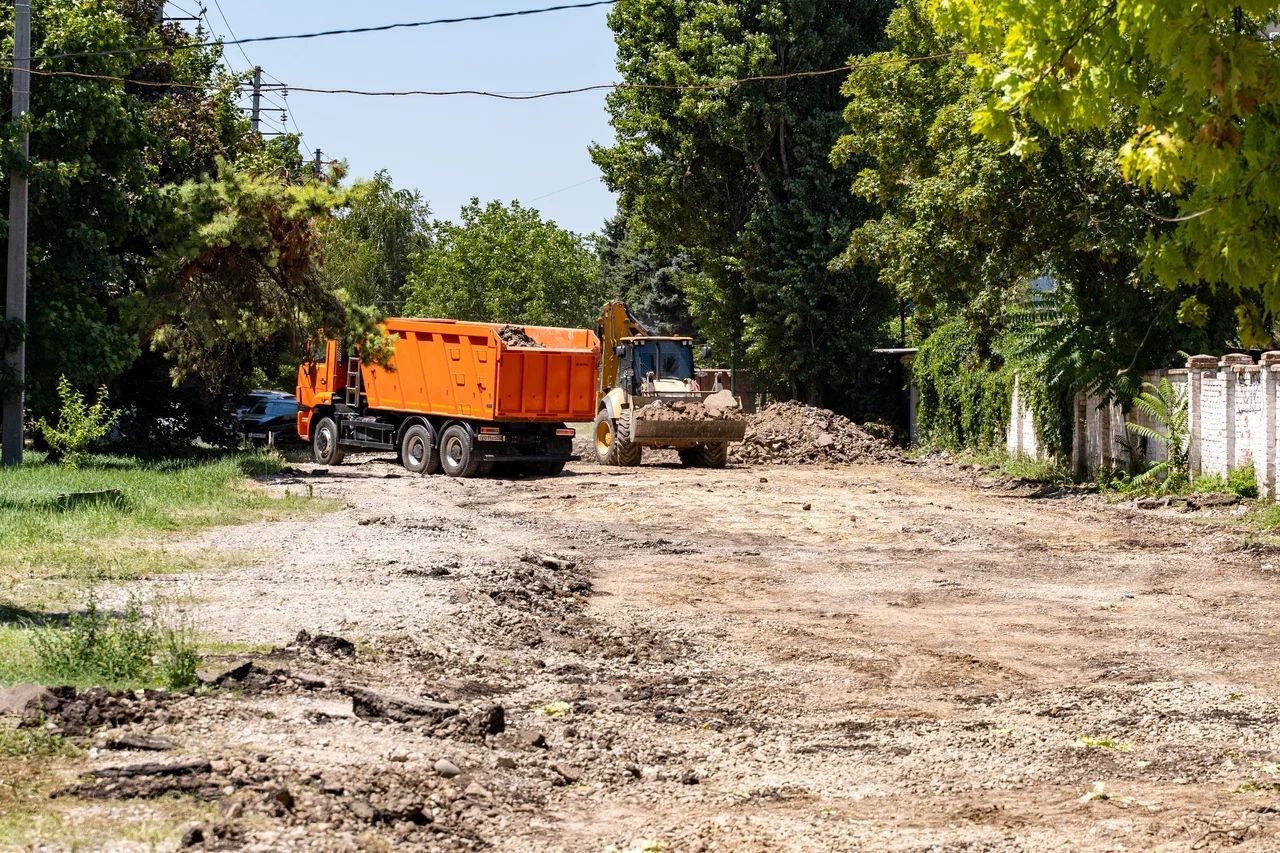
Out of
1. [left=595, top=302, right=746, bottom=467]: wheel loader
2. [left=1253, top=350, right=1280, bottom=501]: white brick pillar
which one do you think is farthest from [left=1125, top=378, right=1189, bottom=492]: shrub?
[left=595, top=302, right=746, bottom=467]: wheel loader

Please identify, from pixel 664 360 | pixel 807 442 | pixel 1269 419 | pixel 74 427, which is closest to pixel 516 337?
pixel 664 360

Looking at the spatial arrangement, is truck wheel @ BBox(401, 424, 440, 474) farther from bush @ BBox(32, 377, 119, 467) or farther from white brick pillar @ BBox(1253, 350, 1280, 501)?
white brick pillar @ BBox(1253, 350, 1280, 501)

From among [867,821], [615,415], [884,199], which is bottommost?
[867,821]

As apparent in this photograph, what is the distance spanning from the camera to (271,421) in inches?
1532

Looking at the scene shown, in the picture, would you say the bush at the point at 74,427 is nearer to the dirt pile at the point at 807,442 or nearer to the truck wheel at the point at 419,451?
the truck wheel at the point at 419,451

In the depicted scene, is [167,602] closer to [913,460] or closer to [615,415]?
[615,415]

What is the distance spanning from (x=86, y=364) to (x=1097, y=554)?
1824cm

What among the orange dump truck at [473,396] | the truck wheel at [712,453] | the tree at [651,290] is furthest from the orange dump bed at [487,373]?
the tree at [651,290]

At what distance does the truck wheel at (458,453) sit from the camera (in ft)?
93.4

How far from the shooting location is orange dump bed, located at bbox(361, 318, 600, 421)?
27.9 m

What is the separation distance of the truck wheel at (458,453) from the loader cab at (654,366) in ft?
17.9

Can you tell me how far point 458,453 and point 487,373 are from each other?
2040 millimetres

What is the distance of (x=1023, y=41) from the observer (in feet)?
24.5

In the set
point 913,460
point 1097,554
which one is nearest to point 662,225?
point 913,460
